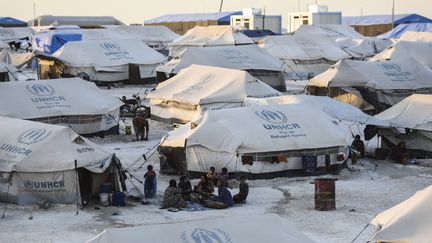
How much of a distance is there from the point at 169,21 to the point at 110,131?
2747 inches

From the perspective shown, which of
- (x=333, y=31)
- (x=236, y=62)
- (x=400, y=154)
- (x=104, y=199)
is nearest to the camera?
(x=104, y=199)

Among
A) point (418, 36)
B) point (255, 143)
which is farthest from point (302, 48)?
point (255, 143)

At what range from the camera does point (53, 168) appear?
21.7m

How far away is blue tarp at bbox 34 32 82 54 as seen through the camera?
58.3 m

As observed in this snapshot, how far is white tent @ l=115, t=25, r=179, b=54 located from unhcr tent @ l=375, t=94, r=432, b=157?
4141 cm

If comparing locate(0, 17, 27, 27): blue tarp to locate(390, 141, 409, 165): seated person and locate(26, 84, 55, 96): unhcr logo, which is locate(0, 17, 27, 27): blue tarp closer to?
locate(26, 84, 55, 96): unhcr logo

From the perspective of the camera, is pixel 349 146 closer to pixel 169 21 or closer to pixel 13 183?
pixel 13 183

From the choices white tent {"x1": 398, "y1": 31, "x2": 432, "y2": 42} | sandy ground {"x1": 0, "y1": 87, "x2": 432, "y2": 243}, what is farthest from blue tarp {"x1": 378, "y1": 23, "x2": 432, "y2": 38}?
sandy ground {"x1": 0, "y1": 87, "x2": 432, "y2": 243}

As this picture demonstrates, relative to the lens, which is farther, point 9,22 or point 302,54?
point 9,22

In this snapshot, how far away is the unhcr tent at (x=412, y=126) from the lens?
93.2 ft

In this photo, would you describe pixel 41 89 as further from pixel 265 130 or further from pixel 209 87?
pixel 265 130

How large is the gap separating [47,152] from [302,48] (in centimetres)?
3374

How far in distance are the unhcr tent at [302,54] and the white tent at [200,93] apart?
17546 mm

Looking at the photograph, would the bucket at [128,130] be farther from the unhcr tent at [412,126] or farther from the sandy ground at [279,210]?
the unhcr tent at [412,126]
